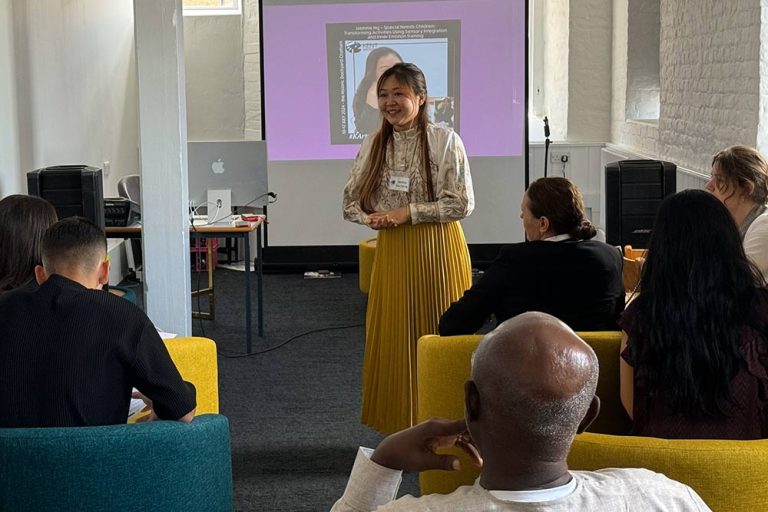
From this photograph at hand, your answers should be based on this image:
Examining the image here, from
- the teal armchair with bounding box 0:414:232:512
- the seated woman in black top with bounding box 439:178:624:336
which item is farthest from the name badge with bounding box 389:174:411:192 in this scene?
the teal armchair with bounding box 0:414:232:512

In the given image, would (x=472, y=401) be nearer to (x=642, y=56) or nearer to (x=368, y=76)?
(x=368, y=76)

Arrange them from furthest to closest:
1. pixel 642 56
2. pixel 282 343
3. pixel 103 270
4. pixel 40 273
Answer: pixel 642 56 → pixel 282 343 → pixel 40 273 → pixel 103 270

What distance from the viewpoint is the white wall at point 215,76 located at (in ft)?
29.8

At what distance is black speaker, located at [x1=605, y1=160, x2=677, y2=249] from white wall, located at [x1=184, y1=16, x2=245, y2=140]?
4.83 metres

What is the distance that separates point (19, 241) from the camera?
280 cm

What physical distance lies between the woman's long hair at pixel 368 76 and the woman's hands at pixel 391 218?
14.1 ft

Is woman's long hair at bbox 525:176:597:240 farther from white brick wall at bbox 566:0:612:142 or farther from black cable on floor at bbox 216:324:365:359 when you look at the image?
white brick wall at bbox 566:0:612:142

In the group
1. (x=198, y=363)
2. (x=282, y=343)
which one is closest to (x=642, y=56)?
(x=282, y=343)

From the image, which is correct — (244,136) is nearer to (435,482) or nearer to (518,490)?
(435,482)

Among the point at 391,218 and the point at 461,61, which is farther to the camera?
the point at 461,61

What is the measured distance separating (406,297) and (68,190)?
214 centimetres

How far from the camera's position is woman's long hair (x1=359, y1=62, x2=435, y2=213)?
12.2ft

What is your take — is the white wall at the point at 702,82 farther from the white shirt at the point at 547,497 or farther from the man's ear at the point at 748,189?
the white shirt at the point at 547,497

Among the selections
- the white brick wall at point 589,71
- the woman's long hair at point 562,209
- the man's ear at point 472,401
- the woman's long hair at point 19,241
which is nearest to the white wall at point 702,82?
the white brick wall at point 589,71
